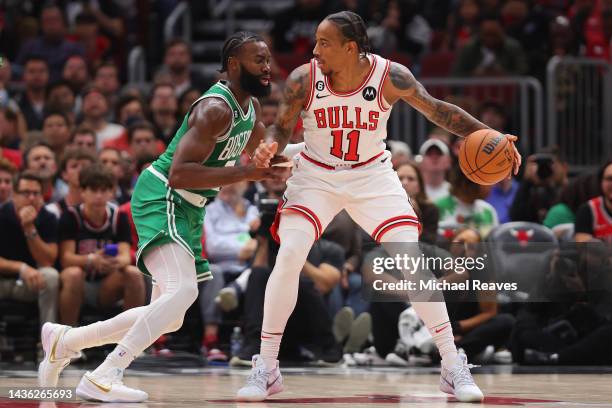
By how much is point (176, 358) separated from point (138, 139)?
2931mm

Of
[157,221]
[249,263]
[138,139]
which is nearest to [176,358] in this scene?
[249,263]

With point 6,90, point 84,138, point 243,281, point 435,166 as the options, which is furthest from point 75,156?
point 6,90

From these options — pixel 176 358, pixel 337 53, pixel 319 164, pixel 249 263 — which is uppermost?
pixel 337 53

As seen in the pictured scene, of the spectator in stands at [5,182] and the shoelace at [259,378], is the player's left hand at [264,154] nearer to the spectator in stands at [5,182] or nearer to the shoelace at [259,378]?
the shoelace at [259,378]

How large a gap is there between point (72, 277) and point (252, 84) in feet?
12.9

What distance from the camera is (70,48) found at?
15.8 metres

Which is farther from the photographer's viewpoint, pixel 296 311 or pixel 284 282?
pixel 296 311

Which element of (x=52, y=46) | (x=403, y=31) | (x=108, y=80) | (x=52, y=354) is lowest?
(x=52, y=354)

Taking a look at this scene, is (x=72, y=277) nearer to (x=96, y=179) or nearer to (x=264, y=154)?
(x=96, y=179)

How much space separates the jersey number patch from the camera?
7.55 meters

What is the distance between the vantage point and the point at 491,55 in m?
15.0

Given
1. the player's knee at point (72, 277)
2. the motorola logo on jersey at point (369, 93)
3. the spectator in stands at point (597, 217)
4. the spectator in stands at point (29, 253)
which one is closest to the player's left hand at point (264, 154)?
the motorola logo on jersey at point (369, 93)

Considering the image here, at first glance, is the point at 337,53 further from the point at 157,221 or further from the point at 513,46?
the point at 513,46

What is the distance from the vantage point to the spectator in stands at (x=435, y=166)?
12.1m
